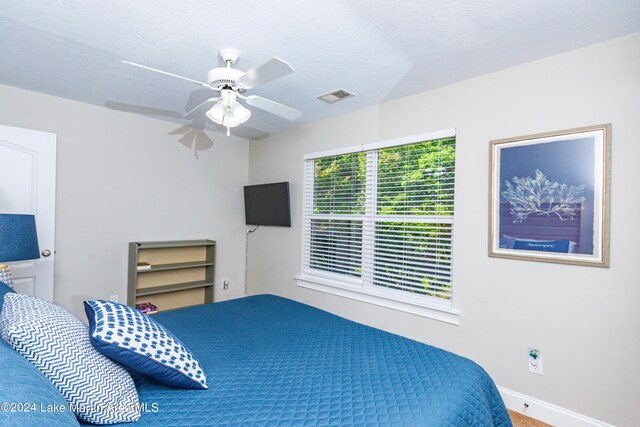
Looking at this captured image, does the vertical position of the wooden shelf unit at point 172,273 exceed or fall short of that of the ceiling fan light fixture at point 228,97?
it falls short

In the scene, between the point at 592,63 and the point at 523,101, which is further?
the point at 523,101

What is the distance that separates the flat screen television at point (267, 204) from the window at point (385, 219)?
0.26m

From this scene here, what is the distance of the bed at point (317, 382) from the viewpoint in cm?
121

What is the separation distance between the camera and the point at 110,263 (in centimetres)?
360

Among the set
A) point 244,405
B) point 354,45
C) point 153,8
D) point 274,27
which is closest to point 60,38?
point 153,8

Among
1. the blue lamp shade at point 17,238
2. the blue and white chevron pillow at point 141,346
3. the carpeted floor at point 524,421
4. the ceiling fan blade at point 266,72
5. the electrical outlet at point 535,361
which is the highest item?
the ceiling fan blade at point 266,72

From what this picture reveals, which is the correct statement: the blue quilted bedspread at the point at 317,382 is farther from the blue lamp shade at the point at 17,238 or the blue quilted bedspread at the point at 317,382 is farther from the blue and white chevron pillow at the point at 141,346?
the blue lamp shade at the point at 17,238

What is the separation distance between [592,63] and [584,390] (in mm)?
2012

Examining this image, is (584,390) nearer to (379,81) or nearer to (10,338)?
(379,81)

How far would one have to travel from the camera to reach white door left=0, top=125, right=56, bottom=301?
2912 millimetres

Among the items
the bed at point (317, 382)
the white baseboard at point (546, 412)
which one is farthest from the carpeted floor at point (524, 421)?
the bed at point (317, 382)

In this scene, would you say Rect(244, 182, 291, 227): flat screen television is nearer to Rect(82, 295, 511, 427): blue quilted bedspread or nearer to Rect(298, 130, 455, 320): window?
Rect(298, 130, 455, 320): window

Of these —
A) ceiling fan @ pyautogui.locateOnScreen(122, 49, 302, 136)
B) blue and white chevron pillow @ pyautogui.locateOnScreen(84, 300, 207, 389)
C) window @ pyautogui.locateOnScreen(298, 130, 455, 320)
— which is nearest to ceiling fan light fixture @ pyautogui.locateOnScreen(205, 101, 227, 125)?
ceiling fan @ pyautogui.locateOnScreen(122, 49, 302, 136)

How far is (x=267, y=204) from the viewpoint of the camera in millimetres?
4254
